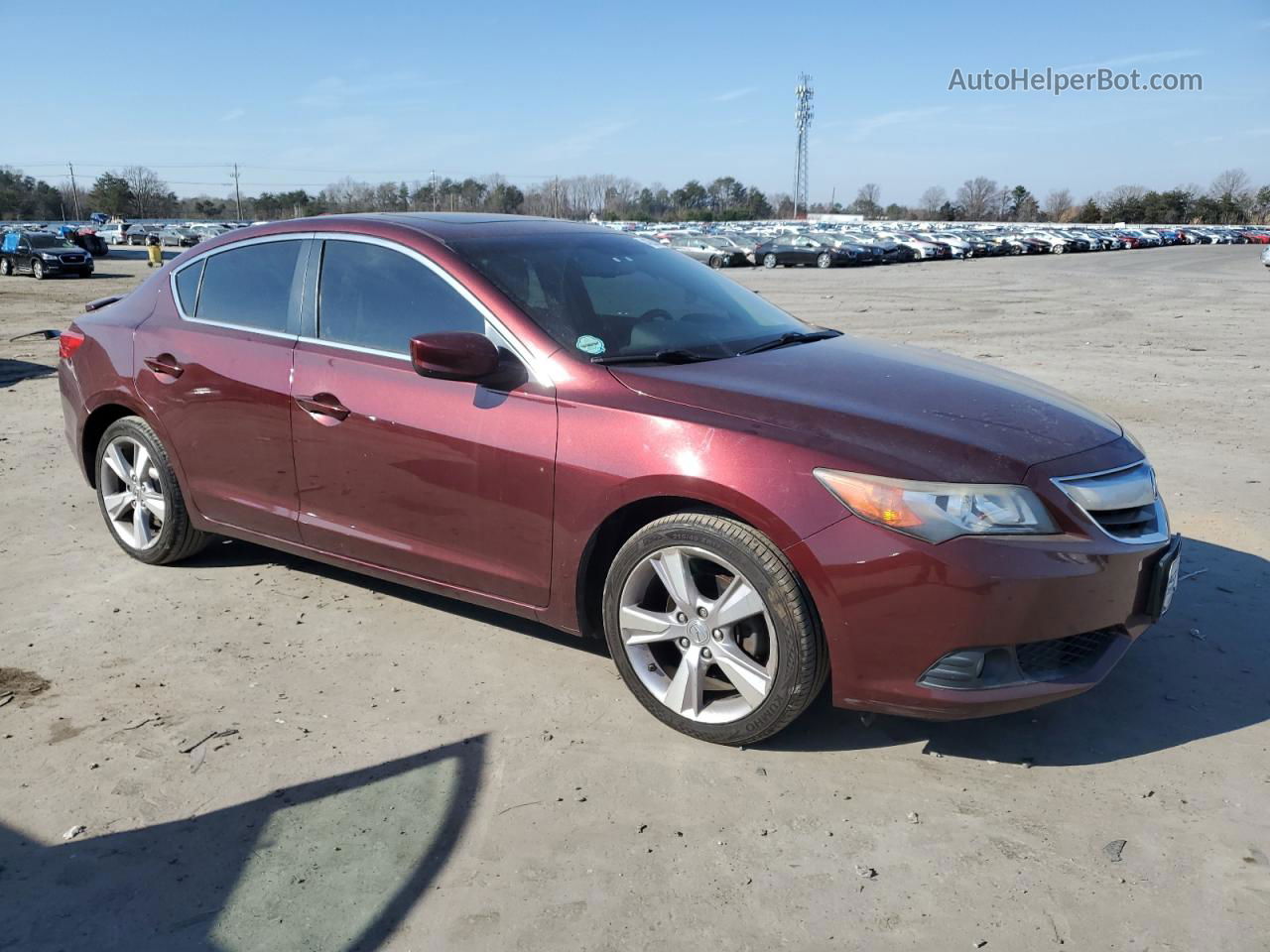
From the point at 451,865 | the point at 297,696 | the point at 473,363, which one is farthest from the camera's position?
the point at 297,696

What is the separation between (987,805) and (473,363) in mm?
2161

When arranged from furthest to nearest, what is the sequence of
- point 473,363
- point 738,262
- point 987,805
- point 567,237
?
point 738,262
point 567,237
point 473,363
point 987,805

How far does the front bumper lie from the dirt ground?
341mm

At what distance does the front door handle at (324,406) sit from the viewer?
154 inches

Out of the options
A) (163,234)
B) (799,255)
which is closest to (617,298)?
(799,255)

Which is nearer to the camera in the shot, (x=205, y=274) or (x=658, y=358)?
(x=658, y=358)

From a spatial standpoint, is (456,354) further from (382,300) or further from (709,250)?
(709,250)

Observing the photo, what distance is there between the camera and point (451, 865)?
271cm

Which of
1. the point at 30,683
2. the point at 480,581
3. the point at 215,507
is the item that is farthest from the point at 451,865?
the point at 215,507

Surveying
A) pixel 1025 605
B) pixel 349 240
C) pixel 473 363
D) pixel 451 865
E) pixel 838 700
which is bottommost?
pixel 451 865

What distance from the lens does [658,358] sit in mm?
3574

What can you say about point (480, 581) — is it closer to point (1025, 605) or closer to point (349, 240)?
point (349, 240)

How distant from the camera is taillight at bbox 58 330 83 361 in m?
5.06

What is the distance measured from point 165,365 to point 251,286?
0.58 meters
